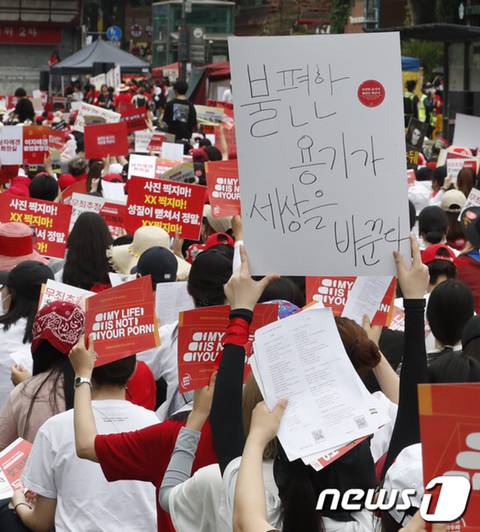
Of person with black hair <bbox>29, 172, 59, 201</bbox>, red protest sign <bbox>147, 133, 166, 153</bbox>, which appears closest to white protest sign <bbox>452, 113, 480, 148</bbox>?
red protest sign <bbox>147, 133, 166, 153</bbox>

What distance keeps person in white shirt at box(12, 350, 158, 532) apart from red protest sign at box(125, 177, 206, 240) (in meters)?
4.96

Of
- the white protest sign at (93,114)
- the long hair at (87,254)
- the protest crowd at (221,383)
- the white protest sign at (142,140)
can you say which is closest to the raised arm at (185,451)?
the protest crowd at (221,383)

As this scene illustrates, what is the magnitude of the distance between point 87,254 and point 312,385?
4414 millimetres

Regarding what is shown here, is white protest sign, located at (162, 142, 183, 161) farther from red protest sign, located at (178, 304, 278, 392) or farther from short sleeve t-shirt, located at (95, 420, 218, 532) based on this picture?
short sleeve t-shirt, located at (95, 420, 218, 532)

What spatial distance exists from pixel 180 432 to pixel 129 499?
0.64 m

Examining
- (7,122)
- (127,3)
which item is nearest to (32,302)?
(7,122)

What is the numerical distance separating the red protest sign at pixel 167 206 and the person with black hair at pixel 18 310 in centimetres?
287

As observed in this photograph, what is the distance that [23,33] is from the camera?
52375 mm

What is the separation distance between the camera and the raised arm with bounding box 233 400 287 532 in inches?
120

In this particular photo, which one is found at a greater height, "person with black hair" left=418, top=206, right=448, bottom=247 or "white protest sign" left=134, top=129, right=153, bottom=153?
"white protest sign" left=134, top=129, right=153, bottom=153

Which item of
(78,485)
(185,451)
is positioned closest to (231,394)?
(185,451)

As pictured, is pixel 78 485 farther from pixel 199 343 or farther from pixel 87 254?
pixel 87 254

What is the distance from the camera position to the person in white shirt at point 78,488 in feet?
14.4

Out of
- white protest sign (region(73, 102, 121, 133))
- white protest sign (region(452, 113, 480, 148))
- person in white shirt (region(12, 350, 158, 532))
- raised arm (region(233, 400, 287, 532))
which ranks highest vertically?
white protest sign (region(73, 102, 121, 133))
